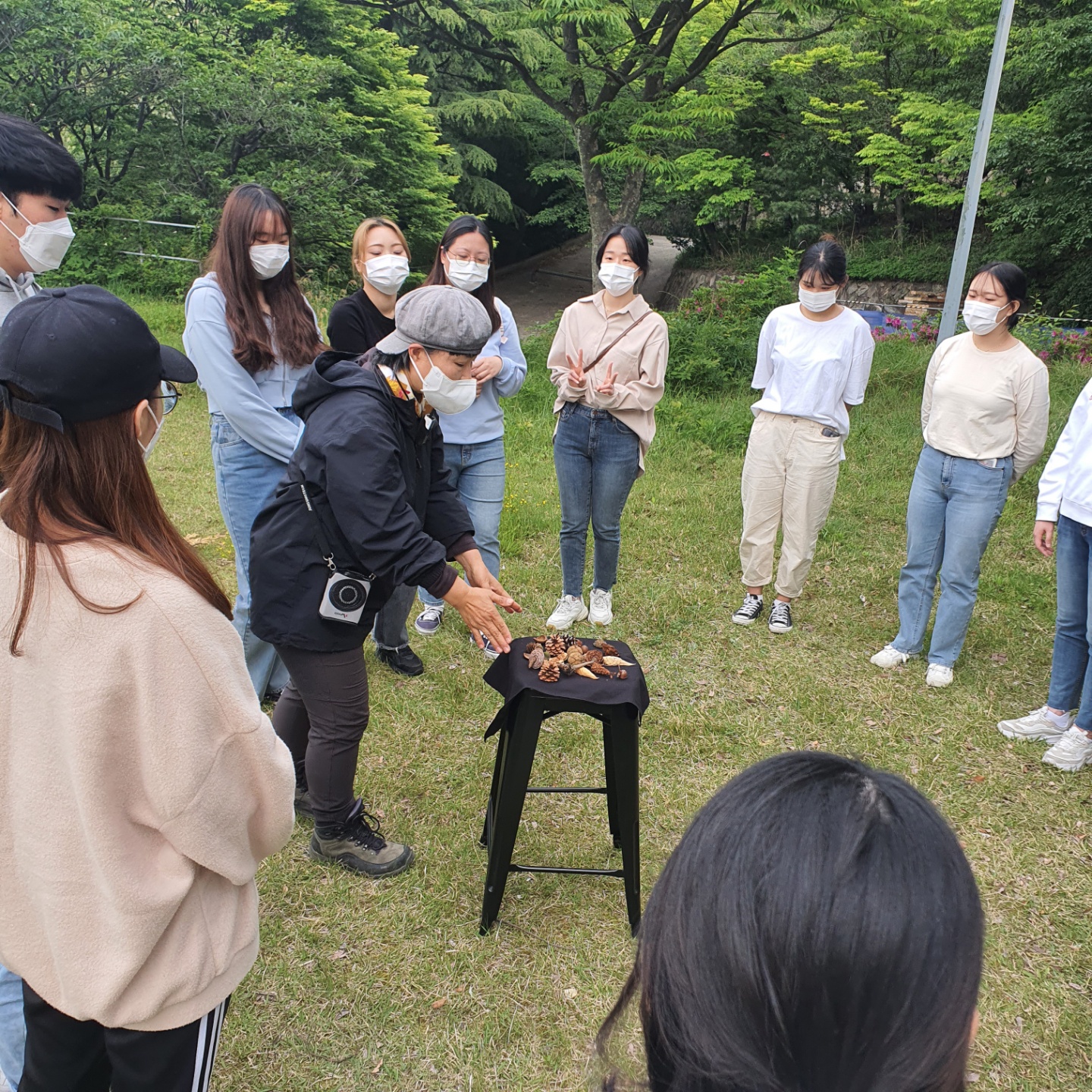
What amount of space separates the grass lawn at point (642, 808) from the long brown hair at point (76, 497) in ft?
5.52

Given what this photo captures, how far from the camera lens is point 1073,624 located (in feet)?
12.9

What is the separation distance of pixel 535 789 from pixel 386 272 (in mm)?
2381

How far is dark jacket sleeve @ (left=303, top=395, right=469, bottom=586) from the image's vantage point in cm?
244

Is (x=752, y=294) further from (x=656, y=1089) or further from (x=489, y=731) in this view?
(x=656, y=1089)

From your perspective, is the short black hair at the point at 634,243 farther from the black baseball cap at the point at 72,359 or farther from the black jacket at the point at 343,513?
the black baseball cap at the point at 72,359

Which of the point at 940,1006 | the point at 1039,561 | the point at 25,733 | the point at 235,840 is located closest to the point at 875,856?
the point at 940,1006

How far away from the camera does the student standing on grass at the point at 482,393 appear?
4121 millimetres

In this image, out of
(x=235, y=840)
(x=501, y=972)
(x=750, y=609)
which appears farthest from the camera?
(x=750, y=609)

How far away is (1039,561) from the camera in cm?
609

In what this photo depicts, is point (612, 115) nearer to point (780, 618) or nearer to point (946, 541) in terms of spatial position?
point (780, 618)

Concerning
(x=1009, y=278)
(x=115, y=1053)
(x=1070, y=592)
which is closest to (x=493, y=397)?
(x=1009, y=278)

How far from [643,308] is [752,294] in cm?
833

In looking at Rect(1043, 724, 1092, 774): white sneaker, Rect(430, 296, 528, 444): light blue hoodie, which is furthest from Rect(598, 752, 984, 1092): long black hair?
Rect(1043, 724, 1092, 774): white sneaker

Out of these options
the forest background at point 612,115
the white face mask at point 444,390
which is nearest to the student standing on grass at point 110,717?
the white face mask at point 444,390
